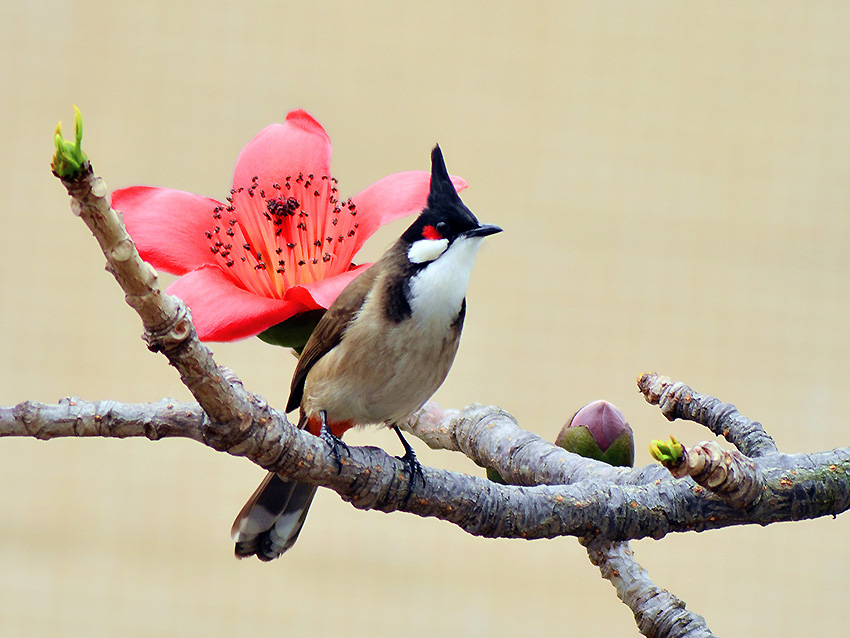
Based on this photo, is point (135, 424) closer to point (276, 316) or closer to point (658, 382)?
point (276, 316)

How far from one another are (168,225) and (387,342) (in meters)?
0.18

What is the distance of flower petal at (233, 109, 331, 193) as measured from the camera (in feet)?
2.05

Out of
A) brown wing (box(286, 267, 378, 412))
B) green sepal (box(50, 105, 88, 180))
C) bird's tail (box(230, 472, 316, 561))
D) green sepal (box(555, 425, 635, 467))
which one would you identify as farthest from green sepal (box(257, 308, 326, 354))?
green sepal (box(50, 105, 88, 180))

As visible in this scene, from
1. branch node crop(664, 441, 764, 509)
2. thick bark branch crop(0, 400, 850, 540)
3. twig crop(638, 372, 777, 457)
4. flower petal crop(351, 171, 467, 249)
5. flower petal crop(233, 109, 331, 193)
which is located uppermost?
flower petal crop(233, 109, 331, 193)

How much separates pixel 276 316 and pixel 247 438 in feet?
0.50

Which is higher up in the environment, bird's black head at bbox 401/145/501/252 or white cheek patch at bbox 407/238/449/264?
bird's black head at bbox 401/145/501/252

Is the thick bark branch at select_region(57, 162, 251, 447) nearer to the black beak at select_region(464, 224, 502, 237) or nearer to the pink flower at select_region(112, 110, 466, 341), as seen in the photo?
the pink flower at select_region(112, 110, 466, 341)

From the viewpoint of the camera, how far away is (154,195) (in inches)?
23.0

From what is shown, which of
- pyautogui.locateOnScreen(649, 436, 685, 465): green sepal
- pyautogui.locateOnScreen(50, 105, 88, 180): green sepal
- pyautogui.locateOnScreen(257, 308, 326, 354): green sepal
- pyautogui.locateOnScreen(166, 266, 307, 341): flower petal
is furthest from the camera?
pyautogui.locateOnScreen(257, 308, 326, 354): green sepal

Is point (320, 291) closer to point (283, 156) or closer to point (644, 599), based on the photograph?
point (283, 156)

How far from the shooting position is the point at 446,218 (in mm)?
617

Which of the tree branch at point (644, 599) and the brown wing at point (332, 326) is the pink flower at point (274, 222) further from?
the tree branch at point (644, 599)

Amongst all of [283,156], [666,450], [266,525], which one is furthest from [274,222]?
[666,450]

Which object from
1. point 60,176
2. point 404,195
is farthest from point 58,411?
point 404,195
